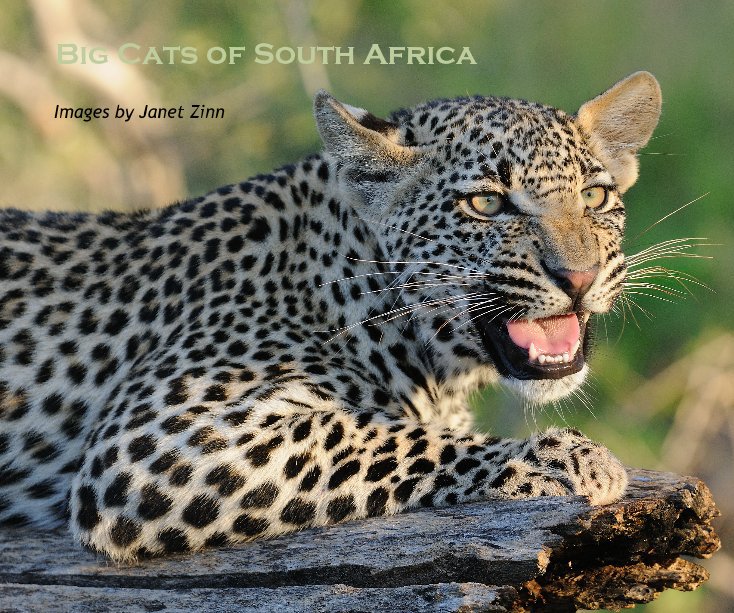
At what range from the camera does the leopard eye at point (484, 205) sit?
689 centimetres

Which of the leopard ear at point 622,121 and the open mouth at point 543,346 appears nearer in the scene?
the open mouth at point 543,346

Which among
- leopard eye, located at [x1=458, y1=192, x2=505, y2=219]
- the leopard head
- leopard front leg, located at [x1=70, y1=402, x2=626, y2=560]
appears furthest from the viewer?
leopard eye, located at [x1=458, y1=192, x2=505, y2=219]

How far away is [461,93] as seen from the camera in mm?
19438

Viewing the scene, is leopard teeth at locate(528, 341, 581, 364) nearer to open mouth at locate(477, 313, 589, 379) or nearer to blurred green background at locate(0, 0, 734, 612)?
open mouth at locate(477, 313, 589, 379)

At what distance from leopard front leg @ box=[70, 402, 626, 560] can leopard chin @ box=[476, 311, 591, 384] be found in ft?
1.33

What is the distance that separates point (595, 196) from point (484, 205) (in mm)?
762

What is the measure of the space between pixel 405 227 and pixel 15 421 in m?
2.92

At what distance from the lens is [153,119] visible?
19.3 meters

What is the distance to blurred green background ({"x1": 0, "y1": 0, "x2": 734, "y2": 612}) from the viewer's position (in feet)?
59.9

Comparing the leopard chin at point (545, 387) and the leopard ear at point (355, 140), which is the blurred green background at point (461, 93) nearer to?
the leopard chin at point (545, 387)

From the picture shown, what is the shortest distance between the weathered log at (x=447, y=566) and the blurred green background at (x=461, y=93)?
11083mm

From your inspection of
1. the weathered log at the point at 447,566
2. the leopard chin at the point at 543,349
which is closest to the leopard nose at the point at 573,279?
the leopard chin at the point at 543,349

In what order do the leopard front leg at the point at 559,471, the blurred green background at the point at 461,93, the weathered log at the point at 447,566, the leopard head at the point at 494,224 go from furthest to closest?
the blurred green background at the point at 461,93 < the leopard head at the point at 494,224 < the leopard front leg at the point at 559,471 < the weathered log at the point at 447,566

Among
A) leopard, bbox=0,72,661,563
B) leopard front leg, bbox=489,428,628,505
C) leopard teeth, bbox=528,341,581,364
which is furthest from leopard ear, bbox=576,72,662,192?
leopard front leg, bbox=489,428,628,505
